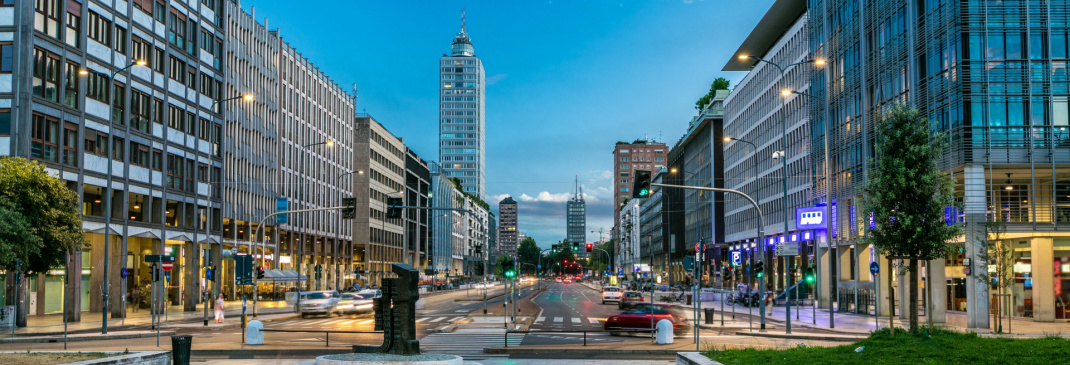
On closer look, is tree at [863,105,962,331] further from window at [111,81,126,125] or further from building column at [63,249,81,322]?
window at [111,81,126,125]

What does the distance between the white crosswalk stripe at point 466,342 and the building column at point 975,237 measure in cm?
2036

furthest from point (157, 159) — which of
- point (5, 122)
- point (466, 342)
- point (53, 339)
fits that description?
point (466, 342)

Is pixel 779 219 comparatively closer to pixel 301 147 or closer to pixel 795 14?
pixel 795 14

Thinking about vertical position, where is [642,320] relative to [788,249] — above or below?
below

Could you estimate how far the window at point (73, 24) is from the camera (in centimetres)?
4822

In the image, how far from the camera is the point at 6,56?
4516cm

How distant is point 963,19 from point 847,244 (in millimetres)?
19875

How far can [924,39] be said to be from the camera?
1793 inches

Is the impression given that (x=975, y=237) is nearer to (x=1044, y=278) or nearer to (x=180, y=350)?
(x=1044, y=278)

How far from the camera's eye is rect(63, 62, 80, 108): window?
157 ft

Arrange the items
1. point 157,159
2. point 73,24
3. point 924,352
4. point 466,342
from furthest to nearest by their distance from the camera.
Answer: point 157,159, point 73,24, point 466,342, point 924,352

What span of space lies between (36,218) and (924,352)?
113 ft

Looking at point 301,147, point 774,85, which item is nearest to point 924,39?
point 774,85

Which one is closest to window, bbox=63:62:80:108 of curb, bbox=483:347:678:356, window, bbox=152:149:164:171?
window, bbox=152:149:164:171
